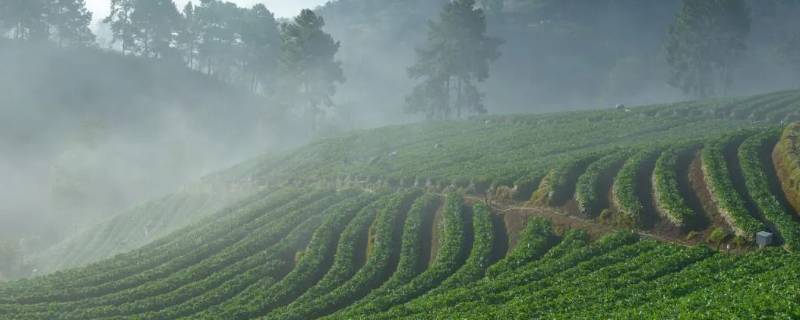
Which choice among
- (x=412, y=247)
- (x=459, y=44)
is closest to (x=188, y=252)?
(x=412, y=247)

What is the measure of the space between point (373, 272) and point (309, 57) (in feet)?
215

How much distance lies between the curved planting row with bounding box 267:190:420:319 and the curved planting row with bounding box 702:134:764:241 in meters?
16.8

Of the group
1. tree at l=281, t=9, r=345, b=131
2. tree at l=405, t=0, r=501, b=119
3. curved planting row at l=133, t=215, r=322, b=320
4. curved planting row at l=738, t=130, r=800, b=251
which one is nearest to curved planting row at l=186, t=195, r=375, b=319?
curved planting row at l=133, t=215, r=322, b=320

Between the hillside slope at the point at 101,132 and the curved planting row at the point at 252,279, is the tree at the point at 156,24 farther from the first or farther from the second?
the curved planting row at the point at 252,279

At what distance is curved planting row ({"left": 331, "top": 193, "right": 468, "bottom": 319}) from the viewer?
30.1 metres

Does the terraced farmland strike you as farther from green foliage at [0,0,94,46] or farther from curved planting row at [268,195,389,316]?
green foliage at [0,0,94,46]

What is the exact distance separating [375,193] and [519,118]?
3025cm

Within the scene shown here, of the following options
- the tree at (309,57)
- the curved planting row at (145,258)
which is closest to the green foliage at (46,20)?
the tree at (309,57)

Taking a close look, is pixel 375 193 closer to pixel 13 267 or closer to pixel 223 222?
pixel 223 222

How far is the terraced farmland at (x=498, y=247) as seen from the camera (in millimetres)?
26188

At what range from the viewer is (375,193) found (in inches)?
2016

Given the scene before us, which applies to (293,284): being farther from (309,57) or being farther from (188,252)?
(309,57)

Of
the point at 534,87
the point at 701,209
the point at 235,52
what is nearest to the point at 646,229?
the point at 701,209

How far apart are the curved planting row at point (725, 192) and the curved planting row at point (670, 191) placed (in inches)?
60.6
